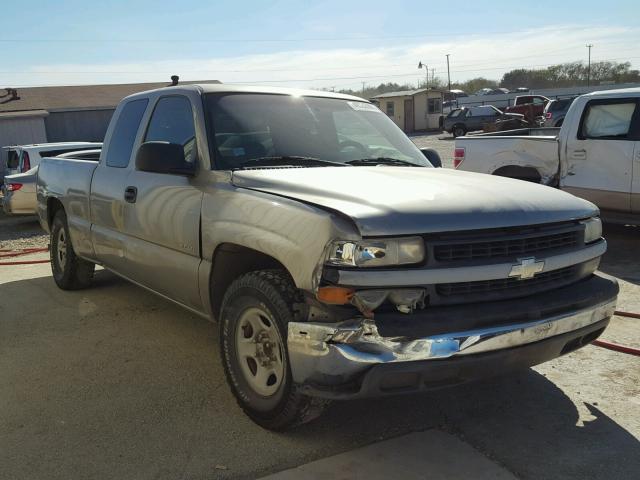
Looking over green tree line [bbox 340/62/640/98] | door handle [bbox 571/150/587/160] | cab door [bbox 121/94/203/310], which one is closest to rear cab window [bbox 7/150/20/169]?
cab door [bbox 121/94/203/310]

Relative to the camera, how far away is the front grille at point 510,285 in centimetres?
295

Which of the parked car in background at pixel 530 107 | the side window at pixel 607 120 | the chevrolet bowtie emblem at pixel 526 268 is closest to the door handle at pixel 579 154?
the side window at pixel 607 120

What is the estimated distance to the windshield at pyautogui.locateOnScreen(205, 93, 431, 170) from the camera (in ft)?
12.9

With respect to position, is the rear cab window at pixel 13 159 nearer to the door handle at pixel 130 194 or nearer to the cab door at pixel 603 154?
the door handle at pixel 130 194

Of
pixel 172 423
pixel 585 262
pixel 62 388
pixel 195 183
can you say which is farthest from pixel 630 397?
pixel 62 388

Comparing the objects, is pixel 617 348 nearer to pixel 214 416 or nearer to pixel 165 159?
pixel 214 416

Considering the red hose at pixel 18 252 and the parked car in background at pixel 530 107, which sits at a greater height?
the parked car in background at pixel 530 107

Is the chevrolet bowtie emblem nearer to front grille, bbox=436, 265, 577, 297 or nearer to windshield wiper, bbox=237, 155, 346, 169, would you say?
front grille, bbox=436, 265, 577, 297

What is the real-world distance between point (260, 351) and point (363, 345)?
84 cm

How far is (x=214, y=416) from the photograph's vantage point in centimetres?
361

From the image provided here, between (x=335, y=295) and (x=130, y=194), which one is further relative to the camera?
(x=130, y=194)

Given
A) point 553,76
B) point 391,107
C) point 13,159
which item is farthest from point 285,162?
point 553,76

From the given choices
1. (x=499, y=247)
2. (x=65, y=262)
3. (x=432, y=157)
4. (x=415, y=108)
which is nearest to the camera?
(x=499, y=247)

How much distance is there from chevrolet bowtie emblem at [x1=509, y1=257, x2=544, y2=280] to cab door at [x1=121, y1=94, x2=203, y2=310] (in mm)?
1894
